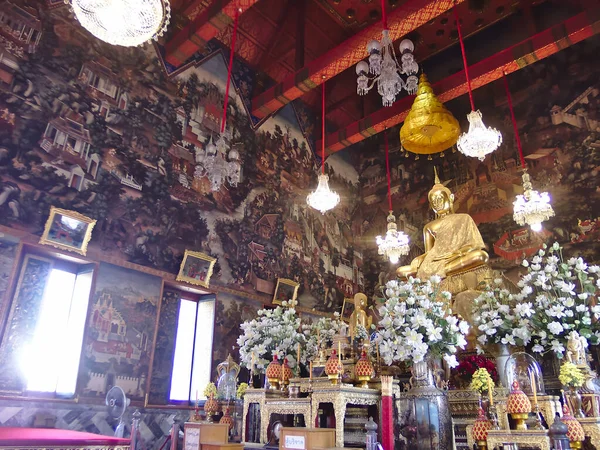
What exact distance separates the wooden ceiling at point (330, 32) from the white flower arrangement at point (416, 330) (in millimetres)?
4479

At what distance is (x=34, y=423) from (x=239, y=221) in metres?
4.02

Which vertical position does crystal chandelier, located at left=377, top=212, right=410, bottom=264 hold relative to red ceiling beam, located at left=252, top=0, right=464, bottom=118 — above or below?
below

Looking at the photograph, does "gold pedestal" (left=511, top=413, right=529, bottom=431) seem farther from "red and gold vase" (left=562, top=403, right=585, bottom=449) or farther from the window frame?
the window frame

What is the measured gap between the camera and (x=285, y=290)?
26.8ft

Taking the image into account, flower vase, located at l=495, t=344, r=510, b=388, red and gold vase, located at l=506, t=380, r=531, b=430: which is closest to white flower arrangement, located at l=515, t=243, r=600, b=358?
Answer: flower vase, located at l=495, t=344, r=510, b=388

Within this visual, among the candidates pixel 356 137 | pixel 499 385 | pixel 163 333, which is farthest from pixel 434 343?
pixel 356 137

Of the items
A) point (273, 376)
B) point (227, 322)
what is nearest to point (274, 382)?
point (273, 376)

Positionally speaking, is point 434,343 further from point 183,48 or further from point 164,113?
point 183,48

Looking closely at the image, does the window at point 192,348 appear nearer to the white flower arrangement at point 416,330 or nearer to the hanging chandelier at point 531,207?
the white flower arrangement at point 416,330

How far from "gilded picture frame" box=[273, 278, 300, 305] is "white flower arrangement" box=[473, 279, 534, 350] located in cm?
412

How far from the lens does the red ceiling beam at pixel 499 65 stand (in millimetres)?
6828

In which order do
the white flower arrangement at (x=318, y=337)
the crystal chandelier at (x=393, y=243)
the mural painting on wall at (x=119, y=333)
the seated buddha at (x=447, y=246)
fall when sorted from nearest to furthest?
the white flower arrangement at (x=318, y=337), the mural painting on wall at (x=119, y=333), the seated buddha at (x=447, y=246), the crystal chandelier at (x=393, y=243)

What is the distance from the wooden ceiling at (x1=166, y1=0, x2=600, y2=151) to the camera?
7.14m

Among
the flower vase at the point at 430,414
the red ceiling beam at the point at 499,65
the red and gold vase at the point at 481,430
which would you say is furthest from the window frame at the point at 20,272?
the red ceiling beam at the point at 499,65
